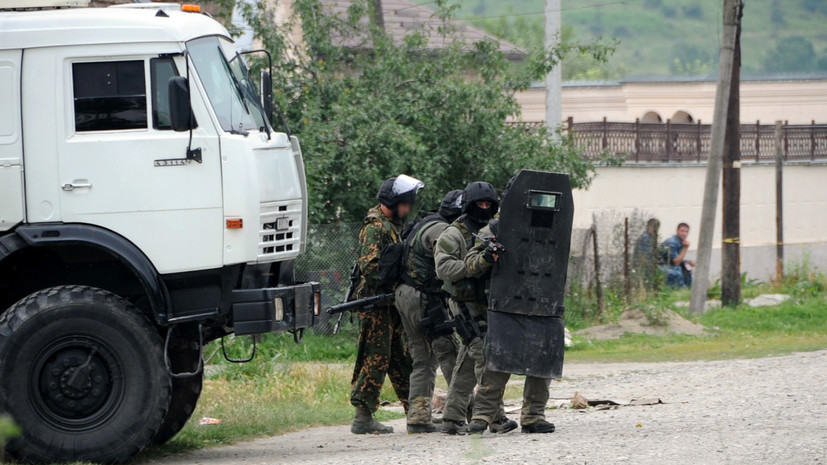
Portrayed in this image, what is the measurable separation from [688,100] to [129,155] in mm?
27762

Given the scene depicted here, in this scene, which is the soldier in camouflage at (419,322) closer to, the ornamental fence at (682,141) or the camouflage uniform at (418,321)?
the camouflage uniform at (418,321)

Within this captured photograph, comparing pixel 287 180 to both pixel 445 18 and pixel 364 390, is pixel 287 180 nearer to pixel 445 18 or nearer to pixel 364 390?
pixel 364 390

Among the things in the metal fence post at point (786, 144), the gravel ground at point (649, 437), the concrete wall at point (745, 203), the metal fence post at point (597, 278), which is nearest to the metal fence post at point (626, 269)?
the metal fence post at point (597, 278)

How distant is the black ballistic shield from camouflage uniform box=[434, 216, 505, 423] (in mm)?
293

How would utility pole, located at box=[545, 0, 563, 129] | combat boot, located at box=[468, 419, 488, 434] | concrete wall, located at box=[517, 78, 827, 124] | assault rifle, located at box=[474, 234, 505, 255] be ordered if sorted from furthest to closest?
concrete wall, located at box=[517, 78, 827, 124], utility pole, located at box=[545, 0, 563, 129], combat boot, located at box=[468, 419, 488, 434], assault rifle, located at box=[474, 234, 505, 255]

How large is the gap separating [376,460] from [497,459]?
2.63 feet

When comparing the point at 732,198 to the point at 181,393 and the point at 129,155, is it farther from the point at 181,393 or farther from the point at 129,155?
the point at 129,155

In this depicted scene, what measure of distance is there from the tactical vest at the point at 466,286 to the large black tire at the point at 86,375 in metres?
2.29

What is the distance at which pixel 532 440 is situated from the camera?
785 cm

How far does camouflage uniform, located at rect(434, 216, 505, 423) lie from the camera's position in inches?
327

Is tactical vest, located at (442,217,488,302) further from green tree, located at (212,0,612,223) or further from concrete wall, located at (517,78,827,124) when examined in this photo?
concrete wall, located at (517,78,827,124)

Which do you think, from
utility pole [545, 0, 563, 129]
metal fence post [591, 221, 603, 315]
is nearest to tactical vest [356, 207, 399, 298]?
metal fence post [591, 221, 603, 315]

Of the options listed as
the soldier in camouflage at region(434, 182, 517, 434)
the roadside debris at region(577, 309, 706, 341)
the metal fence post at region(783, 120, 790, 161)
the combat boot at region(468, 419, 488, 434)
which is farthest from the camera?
the metal fence post at region(783, 120, 790, 161)

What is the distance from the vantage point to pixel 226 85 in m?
7.84
